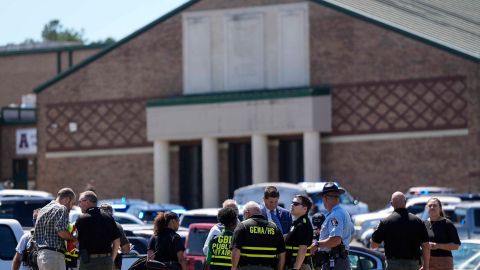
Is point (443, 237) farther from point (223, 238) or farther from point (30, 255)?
point (30, 255)

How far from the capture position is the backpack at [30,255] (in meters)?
17.3

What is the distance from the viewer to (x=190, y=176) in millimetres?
54219

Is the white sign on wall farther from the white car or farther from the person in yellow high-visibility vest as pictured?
the person in yellow high-visibility vest

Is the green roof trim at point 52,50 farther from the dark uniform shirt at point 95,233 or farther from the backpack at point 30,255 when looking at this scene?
the dark uniform shirt at point 95,233

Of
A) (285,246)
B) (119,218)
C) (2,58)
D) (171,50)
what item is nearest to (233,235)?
(285,246)

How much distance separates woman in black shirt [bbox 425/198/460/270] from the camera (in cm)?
1823

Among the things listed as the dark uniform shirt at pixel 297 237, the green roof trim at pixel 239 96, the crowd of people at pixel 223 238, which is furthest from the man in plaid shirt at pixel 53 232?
the green roof trim at pixel 239 96

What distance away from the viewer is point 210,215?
25625mm

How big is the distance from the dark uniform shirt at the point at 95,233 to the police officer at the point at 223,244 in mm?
1200

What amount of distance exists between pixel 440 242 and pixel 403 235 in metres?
1.61

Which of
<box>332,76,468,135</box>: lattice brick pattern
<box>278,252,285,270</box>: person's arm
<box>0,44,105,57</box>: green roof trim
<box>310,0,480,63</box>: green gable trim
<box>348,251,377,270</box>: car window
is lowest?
<box>348,251,377,270</box>: car window

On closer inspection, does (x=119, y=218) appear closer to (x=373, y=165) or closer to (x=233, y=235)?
(x=233, y=235)

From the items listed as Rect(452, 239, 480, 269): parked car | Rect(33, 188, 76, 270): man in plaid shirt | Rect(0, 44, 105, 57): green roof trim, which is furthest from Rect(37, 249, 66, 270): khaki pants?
Rect(0, 44, 105, 57): green roof trim

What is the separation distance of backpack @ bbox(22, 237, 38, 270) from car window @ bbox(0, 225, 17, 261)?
1.81 m
